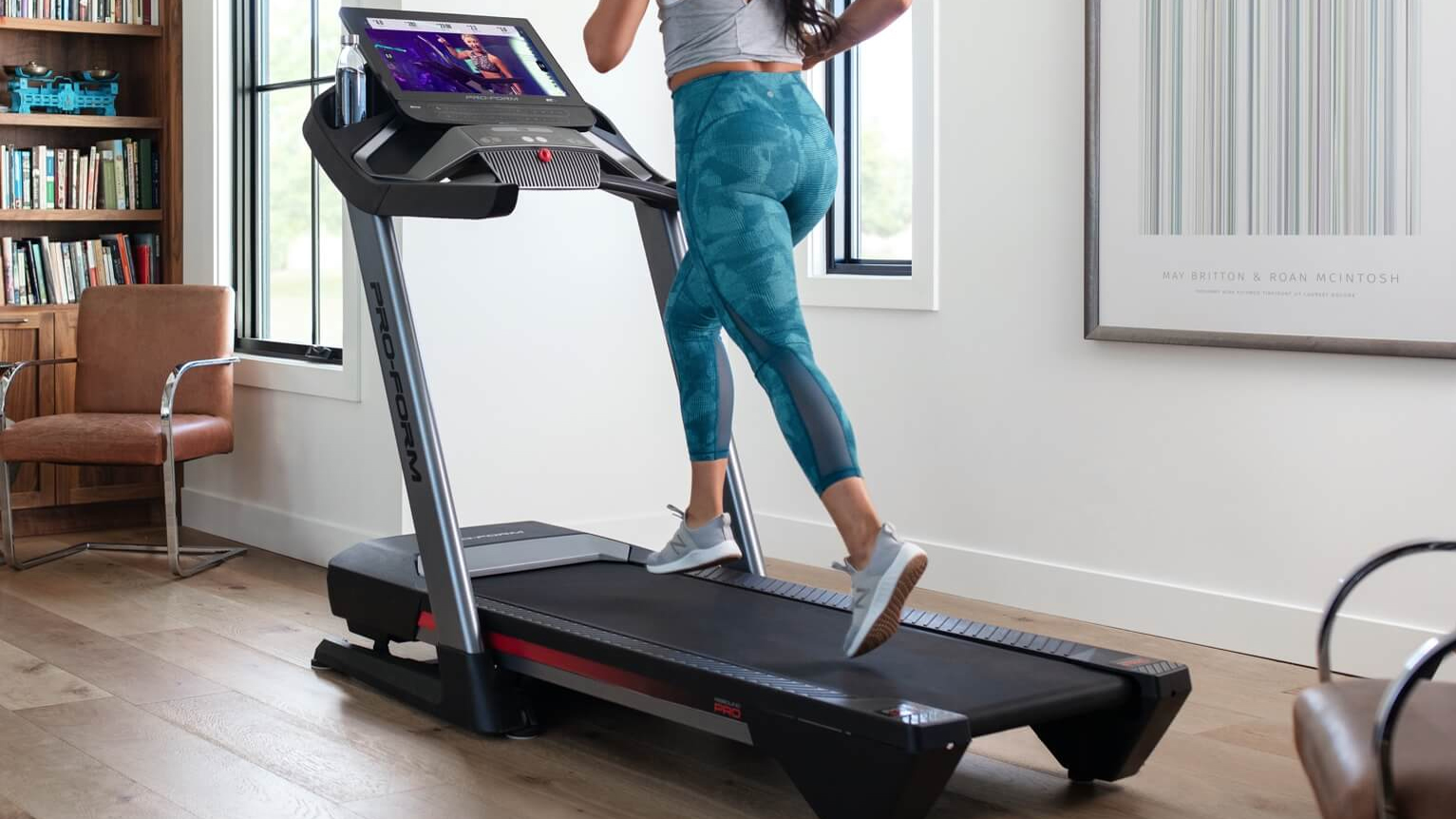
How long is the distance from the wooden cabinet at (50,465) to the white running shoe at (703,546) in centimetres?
288

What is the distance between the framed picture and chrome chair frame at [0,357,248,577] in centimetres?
263

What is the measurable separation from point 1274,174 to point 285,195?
3.15 metres

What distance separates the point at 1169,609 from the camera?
3.78m

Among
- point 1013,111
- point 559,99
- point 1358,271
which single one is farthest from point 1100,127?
point 559,99

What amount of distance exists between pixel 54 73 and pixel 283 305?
1.19 meters

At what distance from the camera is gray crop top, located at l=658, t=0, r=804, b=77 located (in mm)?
2617

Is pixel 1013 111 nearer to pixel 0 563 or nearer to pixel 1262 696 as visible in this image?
pixel 1262 696

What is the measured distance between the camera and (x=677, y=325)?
300cm

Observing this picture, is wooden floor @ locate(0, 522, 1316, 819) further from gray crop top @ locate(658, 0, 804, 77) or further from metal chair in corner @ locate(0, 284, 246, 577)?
gray crop top @ locate(658, 0, 804, 77)

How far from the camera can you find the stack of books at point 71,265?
5.23 meters

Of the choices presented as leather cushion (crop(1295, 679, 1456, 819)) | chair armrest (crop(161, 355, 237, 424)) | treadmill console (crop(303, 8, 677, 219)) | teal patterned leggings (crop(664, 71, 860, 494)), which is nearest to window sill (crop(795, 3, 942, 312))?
treadmill console (crop(303, 8, 677, 219))

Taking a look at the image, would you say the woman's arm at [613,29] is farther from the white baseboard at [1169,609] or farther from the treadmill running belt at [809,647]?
the white baseboard at [1169,609]

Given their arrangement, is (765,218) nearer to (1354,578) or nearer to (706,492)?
(706,492)

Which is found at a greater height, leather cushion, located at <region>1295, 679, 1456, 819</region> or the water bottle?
the water bottle
